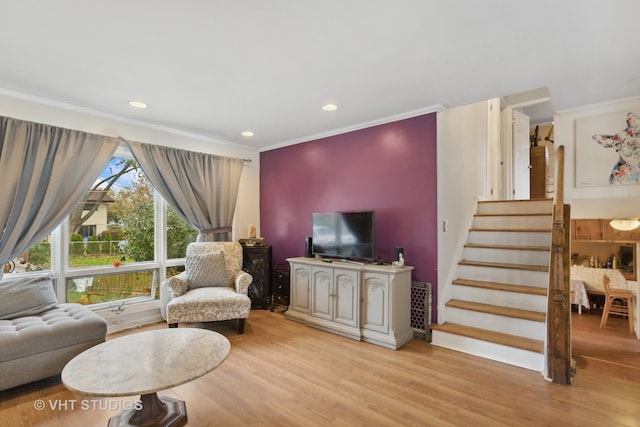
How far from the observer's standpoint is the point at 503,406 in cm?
214

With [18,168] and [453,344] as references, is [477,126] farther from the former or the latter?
[18,168]

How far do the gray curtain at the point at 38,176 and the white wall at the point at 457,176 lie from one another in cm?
373

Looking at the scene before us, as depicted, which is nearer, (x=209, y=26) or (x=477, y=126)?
(x=209, y=26)

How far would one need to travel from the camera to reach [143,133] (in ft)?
12.4

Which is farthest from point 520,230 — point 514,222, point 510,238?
point 514,222

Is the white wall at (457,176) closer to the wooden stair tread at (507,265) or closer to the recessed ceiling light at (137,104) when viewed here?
the wooden stair tread at (507,265)

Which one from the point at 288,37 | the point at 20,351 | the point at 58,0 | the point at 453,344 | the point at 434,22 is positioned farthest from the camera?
the point at 453,344

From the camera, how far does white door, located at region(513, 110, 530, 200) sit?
5176mm

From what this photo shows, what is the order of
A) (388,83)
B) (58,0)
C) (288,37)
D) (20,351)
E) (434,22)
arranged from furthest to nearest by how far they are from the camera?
(388,83), (20,351), (288,37), (434,22), (58,0)

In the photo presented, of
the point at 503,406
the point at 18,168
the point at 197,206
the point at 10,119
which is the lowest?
the point at 503,406

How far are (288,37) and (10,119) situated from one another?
272 centimetres

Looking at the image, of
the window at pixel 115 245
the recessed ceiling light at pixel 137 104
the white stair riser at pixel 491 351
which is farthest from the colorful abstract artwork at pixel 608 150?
the window at pixel 115 245

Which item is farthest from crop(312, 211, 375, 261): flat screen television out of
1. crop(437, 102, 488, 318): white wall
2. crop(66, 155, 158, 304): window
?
crop(66, 155, 158, 304): window

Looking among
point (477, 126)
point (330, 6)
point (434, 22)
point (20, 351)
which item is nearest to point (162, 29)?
point (330, 6)
